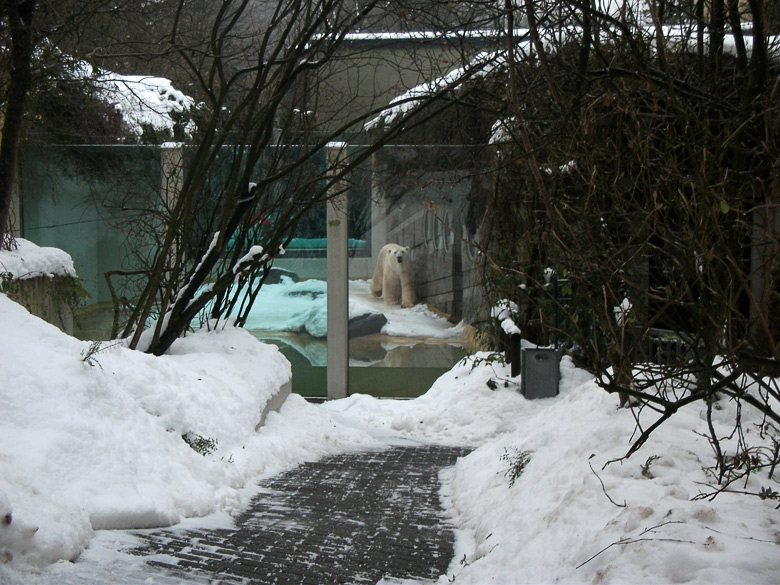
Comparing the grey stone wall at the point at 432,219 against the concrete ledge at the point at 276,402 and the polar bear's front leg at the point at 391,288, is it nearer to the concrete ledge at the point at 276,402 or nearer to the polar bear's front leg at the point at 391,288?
the polar bear's front leg at the point at 391,288

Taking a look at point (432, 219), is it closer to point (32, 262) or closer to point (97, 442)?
point (32, 262)

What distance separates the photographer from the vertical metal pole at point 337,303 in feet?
45.5

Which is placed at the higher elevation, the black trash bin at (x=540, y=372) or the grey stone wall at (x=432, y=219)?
the grey stone wall at (x=432, y=219)

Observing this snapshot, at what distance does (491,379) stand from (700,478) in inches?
277

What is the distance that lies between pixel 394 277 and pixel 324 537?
868cm

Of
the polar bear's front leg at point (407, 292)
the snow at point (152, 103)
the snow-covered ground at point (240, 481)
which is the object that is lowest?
the snow-covered ground at point (240, 481)

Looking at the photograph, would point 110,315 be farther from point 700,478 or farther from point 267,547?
point 700,478

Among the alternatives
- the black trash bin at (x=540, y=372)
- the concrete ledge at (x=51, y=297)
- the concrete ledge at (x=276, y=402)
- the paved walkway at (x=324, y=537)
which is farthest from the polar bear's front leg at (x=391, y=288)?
the paved walkway at (x=324, y=537)

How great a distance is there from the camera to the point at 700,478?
468 cm

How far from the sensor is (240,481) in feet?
22.4

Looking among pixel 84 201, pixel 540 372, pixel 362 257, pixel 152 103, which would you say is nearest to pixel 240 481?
pixel 540 372

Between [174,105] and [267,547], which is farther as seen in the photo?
[174,105]

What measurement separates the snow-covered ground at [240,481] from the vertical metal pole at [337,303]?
500 cm

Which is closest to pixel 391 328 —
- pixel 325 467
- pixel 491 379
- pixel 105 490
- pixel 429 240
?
pixel 429 240
